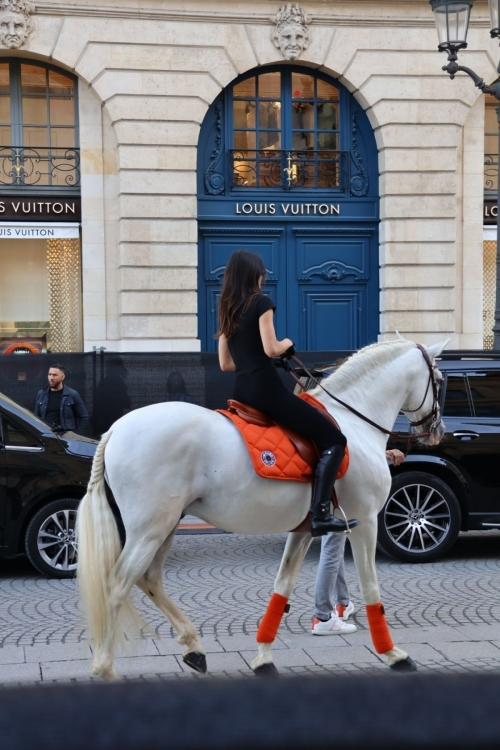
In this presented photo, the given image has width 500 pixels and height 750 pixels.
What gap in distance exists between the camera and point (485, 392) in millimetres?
9578

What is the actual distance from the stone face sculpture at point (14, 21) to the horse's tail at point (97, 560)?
15.0 metres

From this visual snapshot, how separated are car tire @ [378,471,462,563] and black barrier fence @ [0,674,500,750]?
8.78 m

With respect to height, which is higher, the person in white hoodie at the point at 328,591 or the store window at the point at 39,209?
the store window at the point at 39,209

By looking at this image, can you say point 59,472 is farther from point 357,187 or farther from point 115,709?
point 357,187

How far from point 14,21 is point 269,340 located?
14.9 meters

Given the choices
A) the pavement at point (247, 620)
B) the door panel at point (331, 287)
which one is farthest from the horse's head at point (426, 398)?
the door panel at point (331, 287)

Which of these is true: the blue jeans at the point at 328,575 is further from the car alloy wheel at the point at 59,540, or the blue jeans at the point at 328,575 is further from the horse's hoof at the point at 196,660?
the car alloy wheel at the point at 59,540

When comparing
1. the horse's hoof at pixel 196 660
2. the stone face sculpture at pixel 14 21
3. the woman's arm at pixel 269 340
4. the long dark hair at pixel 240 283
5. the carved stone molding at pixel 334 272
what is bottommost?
the horse's hoof at pixel 196 660

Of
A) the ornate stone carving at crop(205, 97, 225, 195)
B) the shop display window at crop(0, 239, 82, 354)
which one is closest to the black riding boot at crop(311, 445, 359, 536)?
the shop display window at crop(0, 239, 82, 354)

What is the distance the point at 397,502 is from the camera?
30.4 ft

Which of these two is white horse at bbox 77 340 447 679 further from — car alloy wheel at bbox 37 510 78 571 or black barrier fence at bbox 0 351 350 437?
black barrier fence at bbox 0 351 350 437

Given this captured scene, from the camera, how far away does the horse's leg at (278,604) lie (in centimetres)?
560

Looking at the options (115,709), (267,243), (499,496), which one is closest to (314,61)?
(267,243)

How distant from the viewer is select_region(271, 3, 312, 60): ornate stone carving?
19172mm
